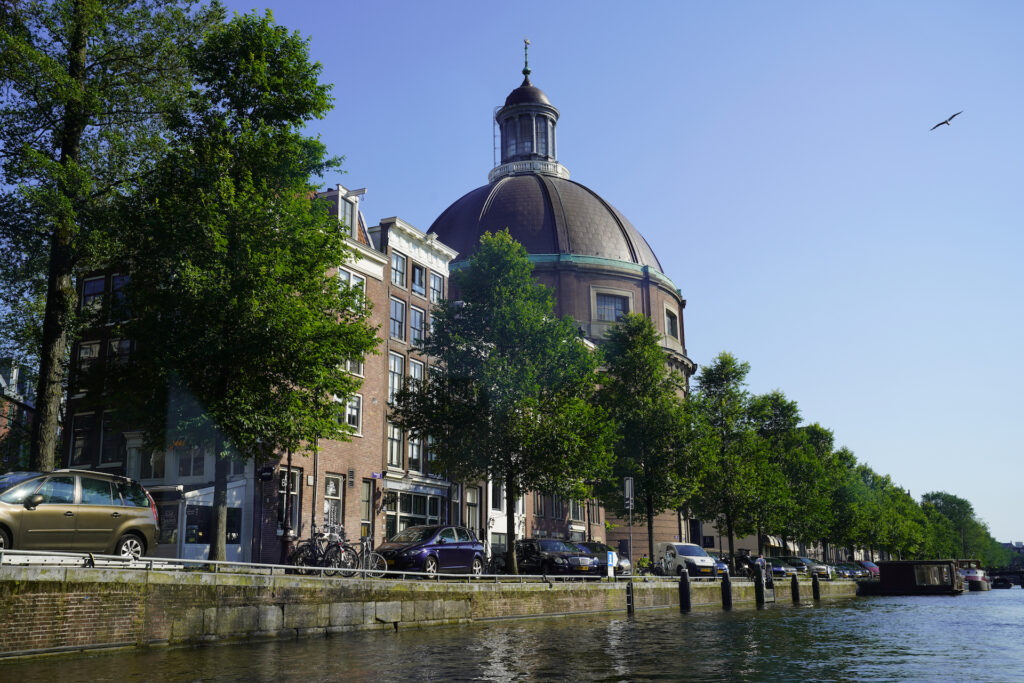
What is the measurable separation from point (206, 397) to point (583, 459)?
58.0 ft

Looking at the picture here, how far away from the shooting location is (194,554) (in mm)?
31734

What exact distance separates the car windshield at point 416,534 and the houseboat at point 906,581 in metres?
52.5

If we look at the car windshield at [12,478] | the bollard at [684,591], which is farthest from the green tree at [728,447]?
the car windshield at [12,478]

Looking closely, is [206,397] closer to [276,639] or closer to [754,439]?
[276,639]

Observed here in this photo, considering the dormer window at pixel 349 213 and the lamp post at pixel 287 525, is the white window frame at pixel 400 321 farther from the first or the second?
the lamp post at pixel 287 525

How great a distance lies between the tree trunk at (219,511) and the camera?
22.2 meters

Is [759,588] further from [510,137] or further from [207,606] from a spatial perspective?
[510,137]

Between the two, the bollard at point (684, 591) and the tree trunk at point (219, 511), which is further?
the bollard at point (684, 591)

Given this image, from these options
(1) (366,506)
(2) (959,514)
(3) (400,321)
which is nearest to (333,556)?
(1) (366,506)

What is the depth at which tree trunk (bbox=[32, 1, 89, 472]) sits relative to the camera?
894 inches

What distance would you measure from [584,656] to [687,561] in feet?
90.4

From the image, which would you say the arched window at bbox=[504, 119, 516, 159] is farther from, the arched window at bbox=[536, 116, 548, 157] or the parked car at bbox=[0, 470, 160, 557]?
the parked car at bbox=[0, 470, 160, 557]

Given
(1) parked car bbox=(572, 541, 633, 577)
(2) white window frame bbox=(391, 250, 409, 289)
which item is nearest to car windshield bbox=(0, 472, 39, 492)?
(1) parked car bbox=(572, 541, 633, 577)

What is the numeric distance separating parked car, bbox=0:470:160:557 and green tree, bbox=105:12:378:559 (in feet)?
10.3
